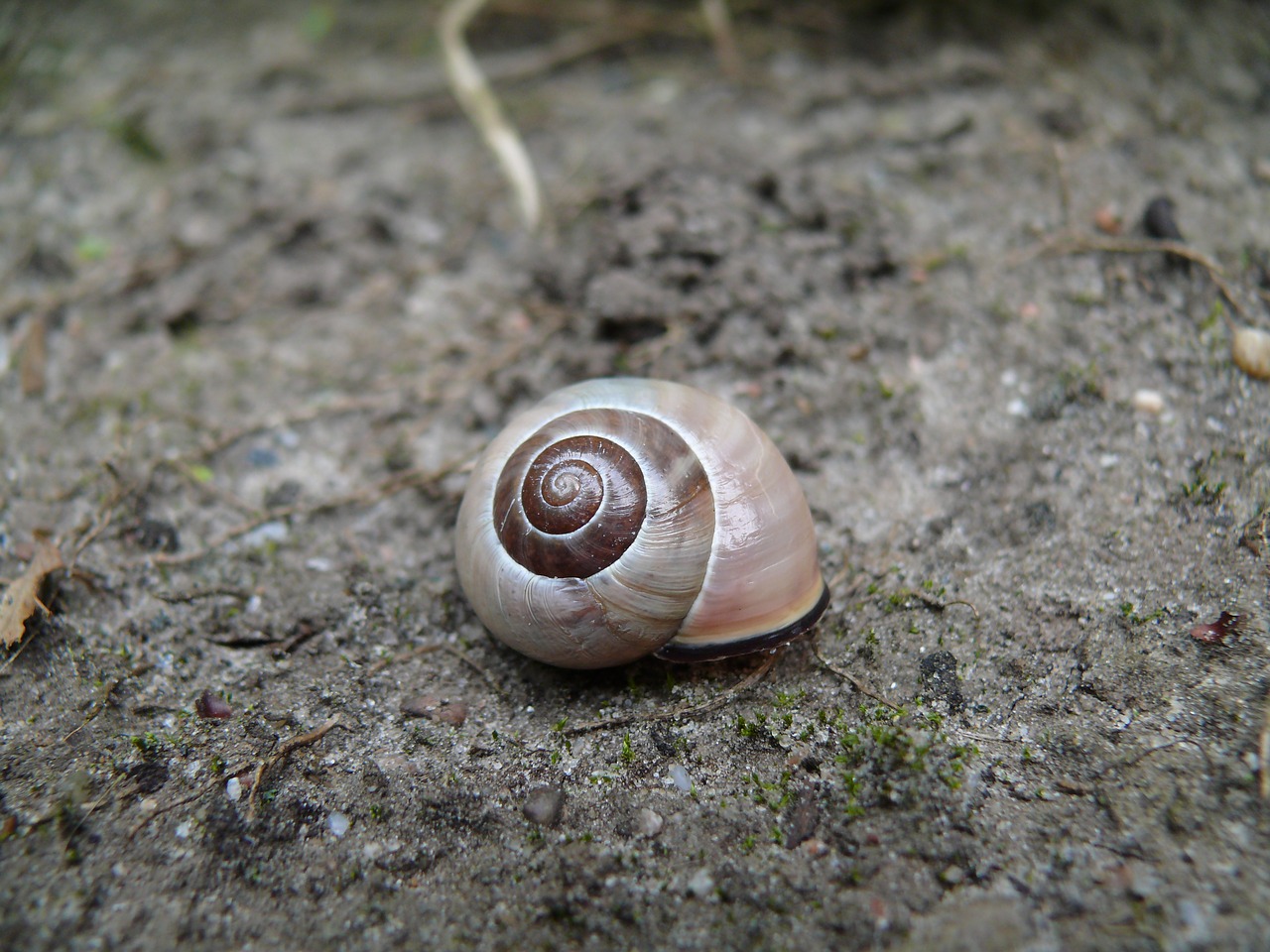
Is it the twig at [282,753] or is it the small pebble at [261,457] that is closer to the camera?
the twig at [282,753]

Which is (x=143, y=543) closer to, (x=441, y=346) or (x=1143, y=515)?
(x=441, y=346)

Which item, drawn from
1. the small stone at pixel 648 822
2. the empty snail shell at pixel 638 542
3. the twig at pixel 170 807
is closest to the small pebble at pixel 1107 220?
the empty snail shell at pixel 638 542

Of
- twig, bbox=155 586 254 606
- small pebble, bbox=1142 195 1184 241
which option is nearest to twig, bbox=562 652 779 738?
twig, bbox=155 586 254 606

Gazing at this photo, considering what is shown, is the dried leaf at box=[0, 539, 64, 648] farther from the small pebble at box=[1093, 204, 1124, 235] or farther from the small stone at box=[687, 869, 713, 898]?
the small pebble at box=[1093, 204, 1124, 235]

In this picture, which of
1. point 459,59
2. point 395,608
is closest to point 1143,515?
point 395,608

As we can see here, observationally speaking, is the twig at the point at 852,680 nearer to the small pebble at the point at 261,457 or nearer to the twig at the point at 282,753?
the twig at the point at 282,753

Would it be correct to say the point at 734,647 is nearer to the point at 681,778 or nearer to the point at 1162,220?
the point at 681,778
